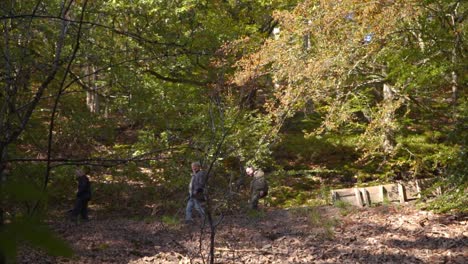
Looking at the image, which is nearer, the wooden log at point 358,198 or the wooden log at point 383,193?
the wooden log at point 358,198

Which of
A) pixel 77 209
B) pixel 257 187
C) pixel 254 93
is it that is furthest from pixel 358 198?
pixel 77 209

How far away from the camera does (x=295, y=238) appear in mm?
8648

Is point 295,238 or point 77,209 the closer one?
point 295,238

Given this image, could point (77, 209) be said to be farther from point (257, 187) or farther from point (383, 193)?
point (383, 193)

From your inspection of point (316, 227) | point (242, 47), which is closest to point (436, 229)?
point (316, 227)

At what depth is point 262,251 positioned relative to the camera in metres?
7.87

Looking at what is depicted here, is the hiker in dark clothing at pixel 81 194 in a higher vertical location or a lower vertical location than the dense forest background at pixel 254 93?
lower

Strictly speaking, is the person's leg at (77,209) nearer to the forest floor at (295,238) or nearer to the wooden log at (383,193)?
the forest floor at (295,238)

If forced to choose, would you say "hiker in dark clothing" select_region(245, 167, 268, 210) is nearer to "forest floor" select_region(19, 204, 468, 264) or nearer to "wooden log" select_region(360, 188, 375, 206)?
"forest floor" select_region(19, 204, 468, 264)

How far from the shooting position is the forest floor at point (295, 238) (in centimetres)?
746

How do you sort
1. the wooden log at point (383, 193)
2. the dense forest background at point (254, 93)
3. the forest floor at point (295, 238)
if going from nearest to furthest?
the forest floor at point (295, 238)
the dense forest background at point (254, 93)
the wooden log at point (383, 193)

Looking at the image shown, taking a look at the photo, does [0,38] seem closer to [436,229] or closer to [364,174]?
[436,229]

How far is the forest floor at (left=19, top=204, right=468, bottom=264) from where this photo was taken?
294 inches

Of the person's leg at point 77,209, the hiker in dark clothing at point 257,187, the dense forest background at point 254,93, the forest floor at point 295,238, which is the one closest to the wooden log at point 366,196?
the forest floor at point 295,238
